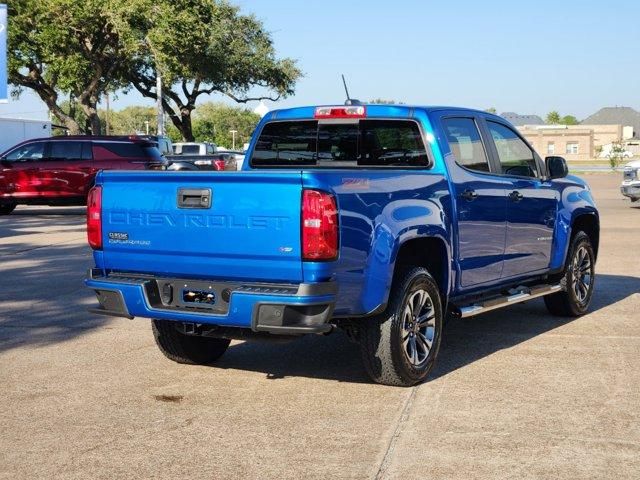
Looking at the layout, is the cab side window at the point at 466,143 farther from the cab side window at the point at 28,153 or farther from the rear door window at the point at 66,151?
the cab side window at the point at 28,153

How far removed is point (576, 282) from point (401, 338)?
3.58 metres

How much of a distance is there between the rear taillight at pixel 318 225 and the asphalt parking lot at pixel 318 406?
1.01 meters

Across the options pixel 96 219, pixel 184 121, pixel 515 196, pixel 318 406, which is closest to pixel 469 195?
pixel 515 196

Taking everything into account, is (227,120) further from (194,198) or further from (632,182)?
(194,198)

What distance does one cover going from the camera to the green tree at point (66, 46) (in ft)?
124

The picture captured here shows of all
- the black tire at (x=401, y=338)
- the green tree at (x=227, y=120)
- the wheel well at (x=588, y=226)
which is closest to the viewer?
the black tire at (x=401, y=338)

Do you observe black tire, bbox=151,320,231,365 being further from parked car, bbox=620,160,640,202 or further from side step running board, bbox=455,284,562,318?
parked car, bbox=620,160,640,202

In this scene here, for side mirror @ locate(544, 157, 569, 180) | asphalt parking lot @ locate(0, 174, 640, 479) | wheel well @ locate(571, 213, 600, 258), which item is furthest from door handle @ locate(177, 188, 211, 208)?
wheel well @ locate(571, 213, 600, 258)

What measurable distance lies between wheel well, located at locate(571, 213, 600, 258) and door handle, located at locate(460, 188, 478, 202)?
243 centimetres

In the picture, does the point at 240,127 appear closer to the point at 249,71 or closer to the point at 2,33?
the point at 249,71

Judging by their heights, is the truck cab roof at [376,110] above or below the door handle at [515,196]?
above

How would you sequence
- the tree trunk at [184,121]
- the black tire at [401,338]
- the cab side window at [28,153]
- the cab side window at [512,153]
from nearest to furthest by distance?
1. the black tire at [401,338]
2. the cab side window at [512,153]
3. the cab side window at [28,153]
4. the tree trunk at [184,121]

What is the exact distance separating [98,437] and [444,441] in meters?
1.92

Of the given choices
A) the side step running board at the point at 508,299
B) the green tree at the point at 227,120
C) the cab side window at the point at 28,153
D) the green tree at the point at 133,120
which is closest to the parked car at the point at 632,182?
the cab side window at the point at 28,153
